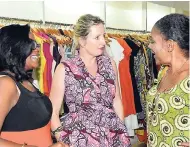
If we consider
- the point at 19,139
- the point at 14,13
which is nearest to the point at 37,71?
the point at 14,13

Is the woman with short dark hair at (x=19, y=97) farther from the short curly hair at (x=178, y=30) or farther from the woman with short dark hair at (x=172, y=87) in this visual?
the short curly hair at (x=178, y=30)

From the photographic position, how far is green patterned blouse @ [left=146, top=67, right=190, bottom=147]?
138 cm

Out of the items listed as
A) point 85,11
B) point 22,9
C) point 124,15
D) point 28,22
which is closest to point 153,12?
point 124,15

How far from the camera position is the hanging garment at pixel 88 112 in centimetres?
176

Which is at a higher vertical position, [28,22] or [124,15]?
[124,15]

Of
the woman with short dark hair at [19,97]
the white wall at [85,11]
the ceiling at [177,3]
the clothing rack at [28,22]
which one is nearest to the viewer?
the woman with short dark hair at [19,97]

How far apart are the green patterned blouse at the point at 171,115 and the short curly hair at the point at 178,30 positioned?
0.14 meters

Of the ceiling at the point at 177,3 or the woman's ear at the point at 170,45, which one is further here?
the ceiling at the point at 177,3

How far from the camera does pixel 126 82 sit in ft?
10.4

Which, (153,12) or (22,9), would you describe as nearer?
(22,9)

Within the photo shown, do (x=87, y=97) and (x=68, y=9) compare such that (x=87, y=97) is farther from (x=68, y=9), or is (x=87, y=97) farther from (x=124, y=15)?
A: (x=124, y=15)

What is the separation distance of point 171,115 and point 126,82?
1.77 meters

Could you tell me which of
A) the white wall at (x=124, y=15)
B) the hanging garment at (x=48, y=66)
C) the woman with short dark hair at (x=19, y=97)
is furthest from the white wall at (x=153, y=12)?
the woman with short dark hair at (x=19, y=97)

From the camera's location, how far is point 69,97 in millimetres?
1780
